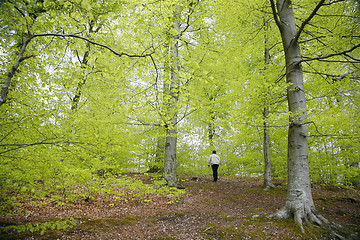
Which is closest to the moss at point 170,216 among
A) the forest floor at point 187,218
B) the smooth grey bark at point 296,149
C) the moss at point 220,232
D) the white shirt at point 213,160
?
the forest floor at point 187,218

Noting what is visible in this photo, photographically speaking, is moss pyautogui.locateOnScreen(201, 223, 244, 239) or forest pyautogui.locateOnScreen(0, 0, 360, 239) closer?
forest pyautogui.locateOnScreen(0, 0, 360, 239)

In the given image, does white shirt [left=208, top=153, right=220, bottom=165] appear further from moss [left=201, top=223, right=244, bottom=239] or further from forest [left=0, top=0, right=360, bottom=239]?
moss [left=201, top=223, right=244, bottom=239]

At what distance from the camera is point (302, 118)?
4117mm

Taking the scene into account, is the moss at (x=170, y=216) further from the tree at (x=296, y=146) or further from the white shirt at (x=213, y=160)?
the white shirt at (x=213, y=160)

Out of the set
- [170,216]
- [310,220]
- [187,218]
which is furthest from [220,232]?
[310,220]

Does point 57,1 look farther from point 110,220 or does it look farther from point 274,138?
point 274,138

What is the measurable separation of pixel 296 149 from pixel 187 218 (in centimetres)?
310

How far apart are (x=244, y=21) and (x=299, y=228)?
21.1ft

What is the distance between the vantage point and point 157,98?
166 inches

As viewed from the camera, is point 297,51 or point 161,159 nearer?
point 297,51

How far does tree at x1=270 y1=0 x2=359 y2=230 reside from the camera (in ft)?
12.7

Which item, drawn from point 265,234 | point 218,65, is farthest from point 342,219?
point 218,65

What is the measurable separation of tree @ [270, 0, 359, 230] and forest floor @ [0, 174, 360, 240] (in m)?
0.29

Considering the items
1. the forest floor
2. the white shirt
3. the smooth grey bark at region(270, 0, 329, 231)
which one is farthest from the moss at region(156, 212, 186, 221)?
the white shirt
